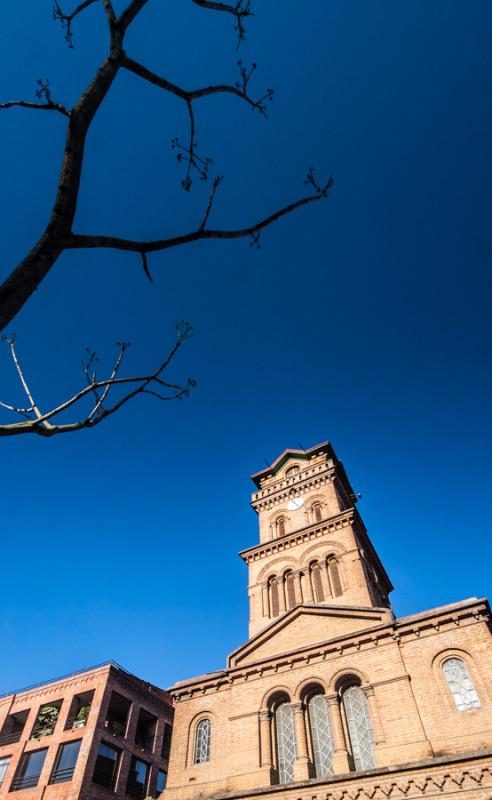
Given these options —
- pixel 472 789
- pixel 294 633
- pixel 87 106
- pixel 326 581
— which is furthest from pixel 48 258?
pixel 326 581

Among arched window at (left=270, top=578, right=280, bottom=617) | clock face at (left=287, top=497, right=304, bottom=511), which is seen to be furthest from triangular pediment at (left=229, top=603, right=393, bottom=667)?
clock face at (left=287, top=497, right=304, bottom=511)

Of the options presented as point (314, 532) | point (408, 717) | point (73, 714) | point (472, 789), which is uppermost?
point (314, 532)

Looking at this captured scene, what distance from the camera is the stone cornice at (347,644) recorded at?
15.6m

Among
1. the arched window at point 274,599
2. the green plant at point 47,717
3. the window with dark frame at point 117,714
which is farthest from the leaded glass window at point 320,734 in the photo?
the green plant at point 47,717

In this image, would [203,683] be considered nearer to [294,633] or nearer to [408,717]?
[294,633]

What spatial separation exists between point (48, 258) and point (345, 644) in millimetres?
17309

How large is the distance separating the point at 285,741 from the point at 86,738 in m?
17.6

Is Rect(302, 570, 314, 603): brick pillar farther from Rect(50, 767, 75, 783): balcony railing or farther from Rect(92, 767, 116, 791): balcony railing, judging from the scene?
Rect(50, 767, 75, 783): balcony railing

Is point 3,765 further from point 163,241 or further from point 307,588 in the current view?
point 163,241

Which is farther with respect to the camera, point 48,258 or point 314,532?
point 314,532

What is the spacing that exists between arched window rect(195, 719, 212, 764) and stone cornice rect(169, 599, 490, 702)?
3.79 feet

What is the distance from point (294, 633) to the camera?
1972 centimetres

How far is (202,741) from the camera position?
17.9m

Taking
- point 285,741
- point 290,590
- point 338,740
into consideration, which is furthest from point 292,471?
point 338,740
